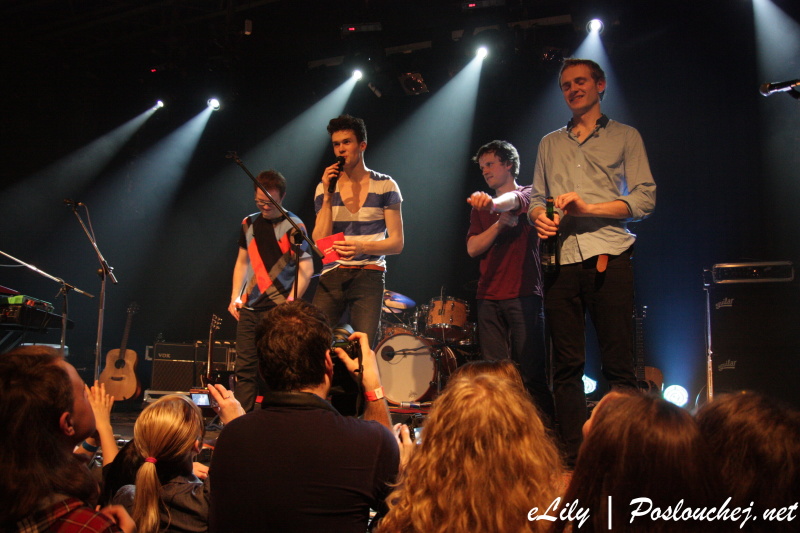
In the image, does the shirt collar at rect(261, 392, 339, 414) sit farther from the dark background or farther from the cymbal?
the dark background

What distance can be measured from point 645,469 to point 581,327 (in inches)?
82.9

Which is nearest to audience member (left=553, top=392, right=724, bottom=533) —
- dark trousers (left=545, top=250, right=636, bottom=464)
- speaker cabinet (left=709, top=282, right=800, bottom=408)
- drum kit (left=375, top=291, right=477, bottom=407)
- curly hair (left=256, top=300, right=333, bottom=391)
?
curly hair (left=256, top=300, right=333, bottom=391)

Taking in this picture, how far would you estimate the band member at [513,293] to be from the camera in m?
3.78

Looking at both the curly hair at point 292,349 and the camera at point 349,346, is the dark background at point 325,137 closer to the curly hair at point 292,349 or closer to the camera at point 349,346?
the camera at point 349,346

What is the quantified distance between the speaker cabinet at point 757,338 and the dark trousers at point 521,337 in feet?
6.54

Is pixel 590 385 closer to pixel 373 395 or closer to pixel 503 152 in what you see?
pixel 503 152

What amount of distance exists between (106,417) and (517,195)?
9.00 ft

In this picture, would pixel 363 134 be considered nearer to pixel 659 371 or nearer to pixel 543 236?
pixel 543 236

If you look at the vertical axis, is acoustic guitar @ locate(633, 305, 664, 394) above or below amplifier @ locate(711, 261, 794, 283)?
below

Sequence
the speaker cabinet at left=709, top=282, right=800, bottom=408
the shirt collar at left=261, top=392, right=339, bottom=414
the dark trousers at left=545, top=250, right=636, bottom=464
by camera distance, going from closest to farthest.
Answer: the shirt collar at left=261, top=392, right=339, bottom=414
the dark trousers at left=545, top=250, right=636, bottom=464
the speaker cabinet at left=709, top=282, right=800, bottom=408

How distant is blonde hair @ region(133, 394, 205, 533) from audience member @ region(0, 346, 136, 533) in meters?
0.61

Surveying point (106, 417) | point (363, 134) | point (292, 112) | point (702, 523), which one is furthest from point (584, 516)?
point (292, 112)

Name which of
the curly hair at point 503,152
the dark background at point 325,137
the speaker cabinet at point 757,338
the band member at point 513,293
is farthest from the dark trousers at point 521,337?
the dark background at point 325,137

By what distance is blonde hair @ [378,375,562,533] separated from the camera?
1.38 metres
